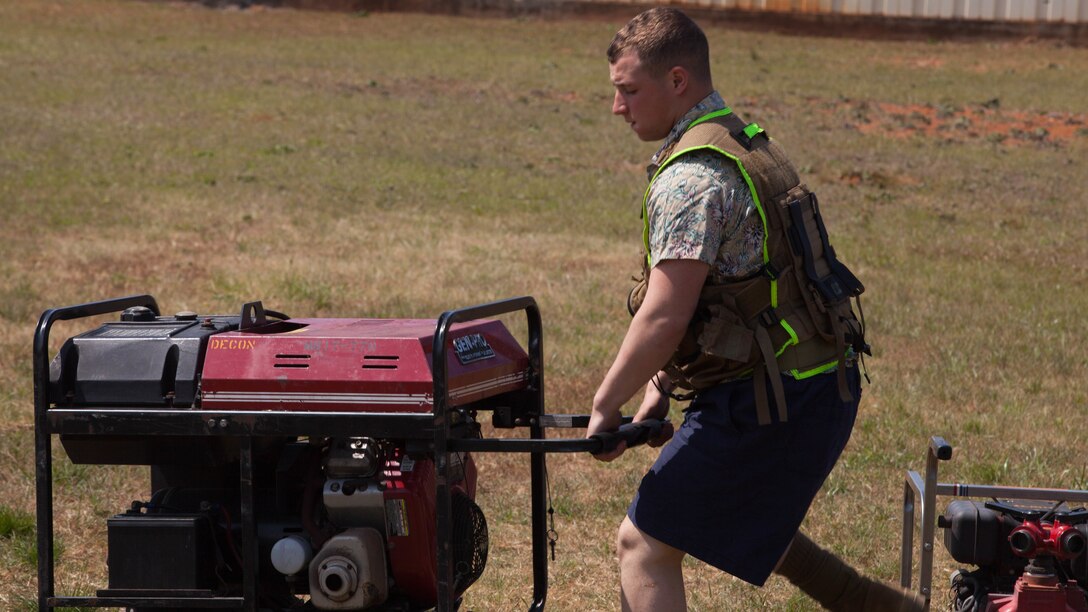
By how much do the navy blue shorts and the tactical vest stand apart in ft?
0.17

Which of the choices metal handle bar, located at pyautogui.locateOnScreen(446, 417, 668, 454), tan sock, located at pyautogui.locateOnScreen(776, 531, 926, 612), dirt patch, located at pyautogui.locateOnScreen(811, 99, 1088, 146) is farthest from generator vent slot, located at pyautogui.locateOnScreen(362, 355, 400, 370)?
dirt patch, located at pyautogui.locateOnScreen(811, 99, 1088, 146)

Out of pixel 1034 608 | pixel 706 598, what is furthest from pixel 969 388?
pixel 1034 608

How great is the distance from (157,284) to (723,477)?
8.48 metres

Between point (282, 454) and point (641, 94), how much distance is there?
147 cm

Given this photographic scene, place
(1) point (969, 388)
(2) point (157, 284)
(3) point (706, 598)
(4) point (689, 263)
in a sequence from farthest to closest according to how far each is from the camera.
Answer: (2) point (157, 284) < (1) point (969, 388) < (3) point (706, 598) < (4) point (689, 263)

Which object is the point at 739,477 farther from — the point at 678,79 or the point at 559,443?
the point at 678,79

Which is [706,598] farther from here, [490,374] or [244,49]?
[244,49]

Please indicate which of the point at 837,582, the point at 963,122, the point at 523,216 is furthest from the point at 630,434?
the point at 963,122

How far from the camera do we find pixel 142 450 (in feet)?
12.1

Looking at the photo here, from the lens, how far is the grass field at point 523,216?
6059mm

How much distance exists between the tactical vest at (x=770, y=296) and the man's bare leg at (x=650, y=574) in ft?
1.42

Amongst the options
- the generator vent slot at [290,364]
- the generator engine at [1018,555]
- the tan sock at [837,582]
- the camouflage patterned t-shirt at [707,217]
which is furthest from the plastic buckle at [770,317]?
the generator vent slot at [290,364]

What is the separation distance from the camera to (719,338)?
3.31m

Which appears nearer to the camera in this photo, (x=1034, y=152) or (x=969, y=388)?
(x=969, y=388)
